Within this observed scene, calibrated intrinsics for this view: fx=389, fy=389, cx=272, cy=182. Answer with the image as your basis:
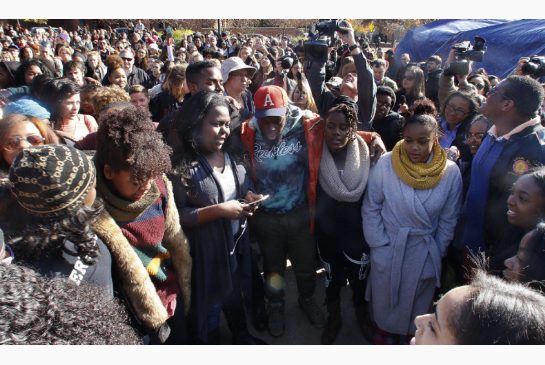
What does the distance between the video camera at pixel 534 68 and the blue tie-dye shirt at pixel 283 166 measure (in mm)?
3248

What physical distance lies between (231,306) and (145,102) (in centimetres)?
219

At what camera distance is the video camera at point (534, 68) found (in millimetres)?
4254

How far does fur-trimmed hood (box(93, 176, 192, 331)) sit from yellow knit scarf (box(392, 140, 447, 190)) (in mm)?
1291

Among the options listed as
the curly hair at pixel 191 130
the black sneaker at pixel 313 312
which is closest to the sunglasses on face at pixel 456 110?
the black sneaker at pixel 313 312

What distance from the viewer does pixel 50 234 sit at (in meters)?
1.21

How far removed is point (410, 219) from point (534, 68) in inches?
126

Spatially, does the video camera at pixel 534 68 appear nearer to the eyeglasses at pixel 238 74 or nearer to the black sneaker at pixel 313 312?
→ the eyeglasses at pixel 238 74

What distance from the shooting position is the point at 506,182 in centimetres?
223

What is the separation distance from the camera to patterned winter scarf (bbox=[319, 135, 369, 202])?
2.41 metres

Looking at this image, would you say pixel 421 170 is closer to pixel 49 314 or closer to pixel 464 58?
pixel 49 314

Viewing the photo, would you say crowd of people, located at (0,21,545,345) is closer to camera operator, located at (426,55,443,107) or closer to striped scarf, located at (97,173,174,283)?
striped scarf, located at (97,173,174,283)

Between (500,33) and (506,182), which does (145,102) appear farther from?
(500,33)

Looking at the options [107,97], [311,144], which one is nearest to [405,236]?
[311,144]

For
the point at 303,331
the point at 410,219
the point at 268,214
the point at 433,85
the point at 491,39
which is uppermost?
the point at 491,39
